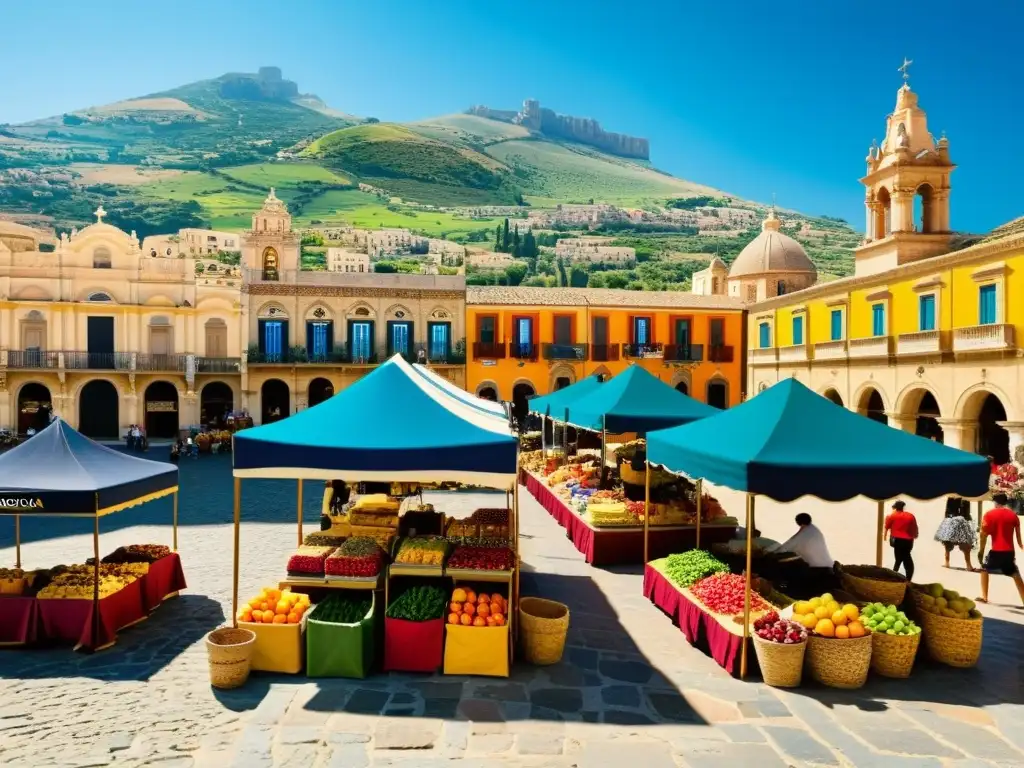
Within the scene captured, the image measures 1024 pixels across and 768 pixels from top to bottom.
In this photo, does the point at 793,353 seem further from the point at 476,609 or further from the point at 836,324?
the point at 476,609

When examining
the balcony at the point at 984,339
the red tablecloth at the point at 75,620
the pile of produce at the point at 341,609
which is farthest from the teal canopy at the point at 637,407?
the balcony at the point at 984,339

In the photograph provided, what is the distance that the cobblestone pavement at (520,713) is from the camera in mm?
5027

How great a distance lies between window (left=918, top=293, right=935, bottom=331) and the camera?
22094mm

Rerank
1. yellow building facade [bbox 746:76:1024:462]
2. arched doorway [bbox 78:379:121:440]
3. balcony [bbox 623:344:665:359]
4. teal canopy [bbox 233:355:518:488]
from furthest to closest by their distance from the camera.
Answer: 1. balcony [bbox 623:344:665:359]
2. arched doorway [bbox 78:379:121:440]
3. yellow building facade [bbox 746:76:1024:462]
4. teal canopy [bbox 233:355:518:488]

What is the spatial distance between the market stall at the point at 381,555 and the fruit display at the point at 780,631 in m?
2.34

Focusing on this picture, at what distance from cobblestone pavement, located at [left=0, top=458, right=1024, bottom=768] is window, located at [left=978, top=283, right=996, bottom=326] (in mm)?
15027

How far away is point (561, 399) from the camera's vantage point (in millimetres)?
16531

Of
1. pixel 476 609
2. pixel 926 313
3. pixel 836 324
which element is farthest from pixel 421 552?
pixel 836 324

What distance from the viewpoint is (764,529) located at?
13.9 meters

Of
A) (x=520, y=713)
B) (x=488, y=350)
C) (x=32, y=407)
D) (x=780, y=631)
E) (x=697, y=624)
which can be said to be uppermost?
(x=488, y=350)

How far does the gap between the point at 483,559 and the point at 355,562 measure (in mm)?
1319

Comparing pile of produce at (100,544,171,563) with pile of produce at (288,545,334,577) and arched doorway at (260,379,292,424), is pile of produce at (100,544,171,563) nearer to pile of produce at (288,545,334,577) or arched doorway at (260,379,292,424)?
pile of produce at (288,545,334,577)

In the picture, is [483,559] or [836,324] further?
[836,324]

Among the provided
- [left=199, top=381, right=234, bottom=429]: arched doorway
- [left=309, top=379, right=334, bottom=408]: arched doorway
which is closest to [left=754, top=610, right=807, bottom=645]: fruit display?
[left=309, top=379, right=334, bottom=408]: arched doorway
